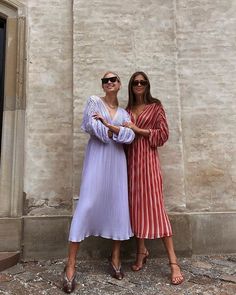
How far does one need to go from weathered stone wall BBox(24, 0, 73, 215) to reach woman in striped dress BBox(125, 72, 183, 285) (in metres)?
0.88

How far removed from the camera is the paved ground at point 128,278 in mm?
2553

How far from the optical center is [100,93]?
3.54 m

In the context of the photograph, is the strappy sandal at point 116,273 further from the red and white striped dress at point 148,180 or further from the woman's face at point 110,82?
the woman's face at point 110,82

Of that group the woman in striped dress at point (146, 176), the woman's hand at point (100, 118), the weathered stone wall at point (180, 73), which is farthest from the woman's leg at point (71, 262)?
the weathered stone wall at point (180, 73)

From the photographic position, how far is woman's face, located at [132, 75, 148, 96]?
308cm

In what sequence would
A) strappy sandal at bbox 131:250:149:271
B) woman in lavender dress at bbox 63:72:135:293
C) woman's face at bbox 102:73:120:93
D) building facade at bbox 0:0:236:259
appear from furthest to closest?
building facade at bbox 0:0:236:259, strappy sandal at bbox 131:250:149:271, woman's face at bbox 102:73:120:93, woman in lavender dress at bbox 63:72:135:293

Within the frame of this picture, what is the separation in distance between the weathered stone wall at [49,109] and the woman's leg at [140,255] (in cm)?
89

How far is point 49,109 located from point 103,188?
1344 mm

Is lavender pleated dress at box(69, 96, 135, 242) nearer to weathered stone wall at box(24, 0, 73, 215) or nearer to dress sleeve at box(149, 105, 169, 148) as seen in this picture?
dress sleeve at box(149, 105, 169, 148)

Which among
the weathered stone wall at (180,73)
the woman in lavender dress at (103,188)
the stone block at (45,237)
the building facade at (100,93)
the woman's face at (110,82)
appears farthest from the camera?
the weathered stone wall at (180,73)

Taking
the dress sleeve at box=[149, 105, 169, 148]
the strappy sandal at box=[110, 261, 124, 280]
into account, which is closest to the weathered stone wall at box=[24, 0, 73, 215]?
the strappy sandal at box=[110, 261, 124, 280]

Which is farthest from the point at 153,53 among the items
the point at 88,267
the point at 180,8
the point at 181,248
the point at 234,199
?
the point at 88,267

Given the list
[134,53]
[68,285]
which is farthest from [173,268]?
[134,53]

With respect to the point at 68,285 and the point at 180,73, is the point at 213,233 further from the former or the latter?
the point at 180,73
